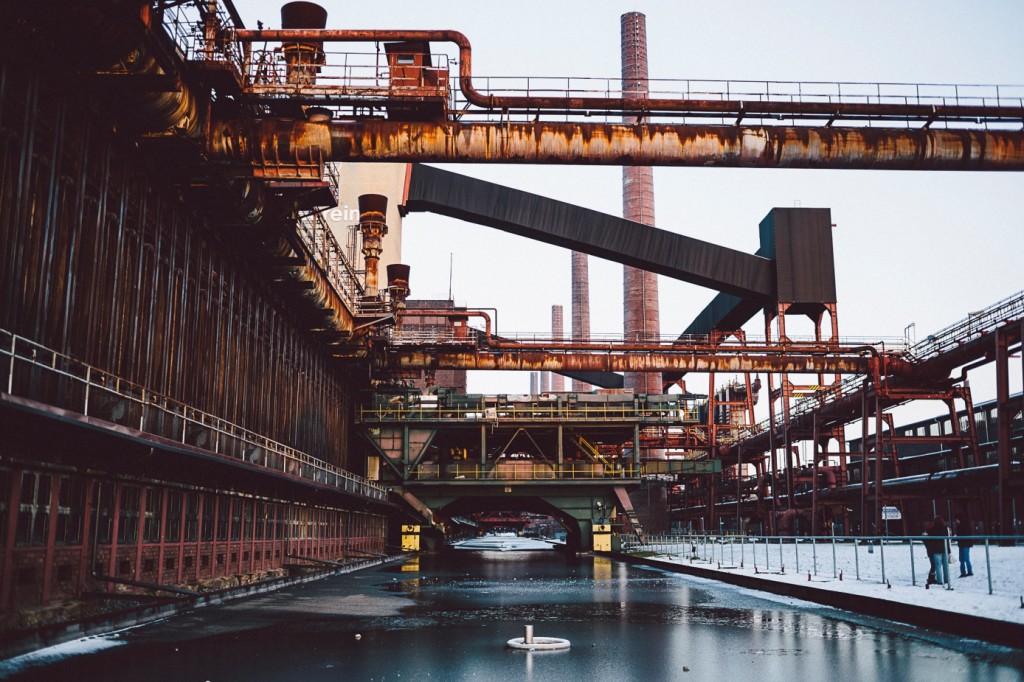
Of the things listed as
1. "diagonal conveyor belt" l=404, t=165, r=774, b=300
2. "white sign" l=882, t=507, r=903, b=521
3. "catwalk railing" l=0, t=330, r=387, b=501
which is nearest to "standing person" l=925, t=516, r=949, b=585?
"catwalk railing" l=0, t=330, r=387, b=501

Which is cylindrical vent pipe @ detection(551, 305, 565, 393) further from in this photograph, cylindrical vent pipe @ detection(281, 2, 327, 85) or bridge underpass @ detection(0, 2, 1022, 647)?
cylindrical vent pipe @ detection(281, 2, 327, 85)

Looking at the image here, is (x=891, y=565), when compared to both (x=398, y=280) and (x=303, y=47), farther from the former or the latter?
(x=398, y=280)

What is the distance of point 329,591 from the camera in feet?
75.3

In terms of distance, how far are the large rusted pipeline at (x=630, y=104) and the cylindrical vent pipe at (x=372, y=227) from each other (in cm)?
2018

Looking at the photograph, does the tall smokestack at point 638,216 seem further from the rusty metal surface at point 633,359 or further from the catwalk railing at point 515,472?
the rusty metal surface at point 633,359

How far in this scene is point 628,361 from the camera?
44875mm

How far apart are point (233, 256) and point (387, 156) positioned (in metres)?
9.37

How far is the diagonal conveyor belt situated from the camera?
5409 centimetres

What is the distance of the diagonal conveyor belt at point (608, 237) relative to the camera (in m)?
54.1

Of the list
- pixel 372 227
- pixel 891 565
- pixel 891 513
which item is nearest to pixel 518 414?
pixel 372 227

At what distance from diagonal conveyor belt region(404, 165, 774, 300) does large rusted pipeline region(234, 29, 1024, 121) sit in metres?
31.9

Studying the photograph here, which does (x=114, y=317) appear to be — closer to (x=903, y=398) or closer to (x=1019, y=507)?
(x=903, y=398)

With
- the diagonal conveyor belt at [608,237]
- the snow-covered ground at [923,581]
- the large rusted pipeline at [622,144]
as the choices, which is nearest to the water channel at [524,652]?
the snow-covered ground at [923,581]

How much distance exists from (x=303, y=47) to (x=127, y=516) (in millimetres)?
12097
